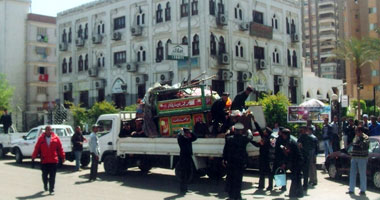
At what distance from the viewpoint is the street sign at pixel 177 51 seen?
73.5 feet

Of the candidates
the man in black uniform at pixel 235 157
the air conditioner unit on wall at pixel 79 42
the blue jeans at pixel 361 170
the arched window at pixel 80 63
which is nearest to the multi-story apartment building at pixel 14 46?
the arched window at pixel 80 63

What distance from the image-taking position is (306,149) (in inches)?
457

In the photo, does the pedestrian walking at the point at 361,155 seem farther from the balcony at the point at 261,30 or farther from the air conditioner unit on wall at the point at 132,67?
the air conditioner unit on wall at the point at 132,67

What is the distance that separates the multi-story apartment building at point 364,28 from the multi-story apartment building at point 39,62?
4006cm

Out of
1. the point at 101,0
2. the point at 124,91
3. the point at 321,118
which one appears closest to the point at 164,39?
the point at 124,91

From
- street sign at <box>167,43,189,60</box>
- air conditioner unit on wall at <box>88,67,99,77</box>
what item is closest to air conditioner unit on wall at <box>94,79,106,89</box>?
air conditioner unit on wall at <box>88,67,99,77</box>

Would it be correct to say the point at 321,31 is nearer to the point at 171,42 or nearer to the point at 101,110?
the point at 171,42

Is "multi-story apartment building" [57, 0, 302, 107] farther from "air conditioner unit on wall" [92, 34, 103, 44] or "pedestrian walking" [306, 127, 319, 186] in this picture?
"pedestrian walking" [306, 127, 319, 186]

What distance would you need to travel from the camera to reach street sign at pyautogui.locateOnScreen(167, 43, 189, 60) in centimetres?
2241

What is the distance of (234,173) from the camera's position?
9922 millimetres

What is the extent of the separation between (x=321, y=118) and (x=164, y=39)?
56.8ft

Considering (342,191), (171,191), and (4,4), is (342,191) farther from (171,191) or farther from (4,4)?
(4,4)

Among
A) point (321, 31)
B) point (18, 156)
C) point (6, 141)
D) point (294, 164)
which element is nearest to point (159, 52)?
point (6, 141)

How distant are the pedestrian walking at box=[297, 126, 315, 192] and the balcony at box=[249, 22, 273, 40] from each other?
2354cm
